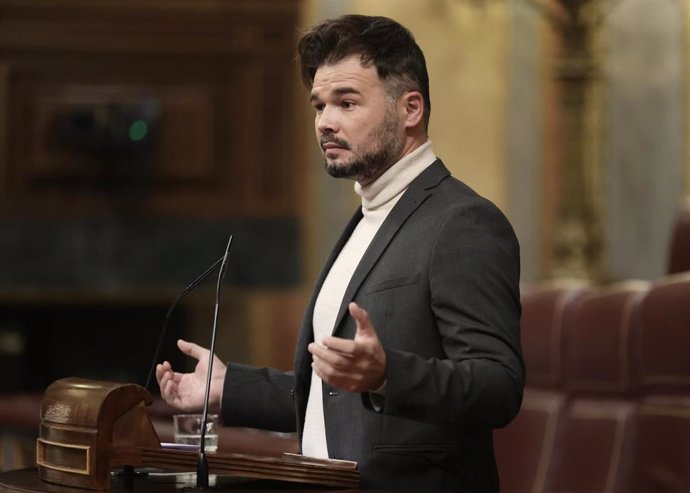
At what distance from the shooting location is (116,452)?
1669mm

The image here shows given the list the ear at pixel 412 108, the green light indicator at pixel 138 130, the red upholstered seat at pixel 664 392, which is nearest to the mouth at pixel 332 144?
the ear at pixel 412 108

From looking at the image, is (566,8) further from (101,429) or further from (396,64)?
(101,429)

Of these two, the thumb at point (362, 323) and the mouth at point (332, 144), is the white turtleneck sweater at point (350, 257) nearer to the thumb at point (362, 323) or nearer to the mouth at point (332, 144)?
the mouth at point (332, 144)

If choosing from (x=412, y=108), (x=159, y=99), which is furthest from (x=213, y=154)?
(x=412, y=108)

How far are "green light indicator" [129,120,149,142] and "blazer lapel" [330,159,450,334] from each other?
11.4 feet

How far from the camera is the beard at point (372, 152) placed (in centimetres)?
192

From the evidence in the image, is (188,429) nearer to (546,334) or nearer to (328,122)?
(328,122)

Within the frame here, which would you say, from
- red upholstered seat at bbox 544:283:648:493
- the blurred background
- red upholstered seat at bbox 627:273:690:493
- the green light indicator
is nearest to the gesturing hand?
red upholstered seat at bbox 627:273:690:493

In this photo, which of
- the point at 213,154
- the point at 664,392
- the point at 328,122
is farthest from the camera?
the point at 213,154

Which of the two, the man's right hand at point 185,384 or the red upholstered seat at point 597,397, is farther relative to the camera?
the red upholstered seat at point 597,397

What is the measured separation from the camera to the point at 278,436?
4.01 meters

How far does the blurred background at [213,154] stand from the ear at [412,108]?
3162 mm

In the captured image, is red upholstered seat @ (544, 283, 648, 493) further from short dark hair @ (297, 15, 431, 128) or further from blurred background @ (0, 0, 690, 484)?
blurred background @ (0, 0, 690, 484)

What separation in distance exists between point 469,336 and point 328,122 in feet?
1.31
